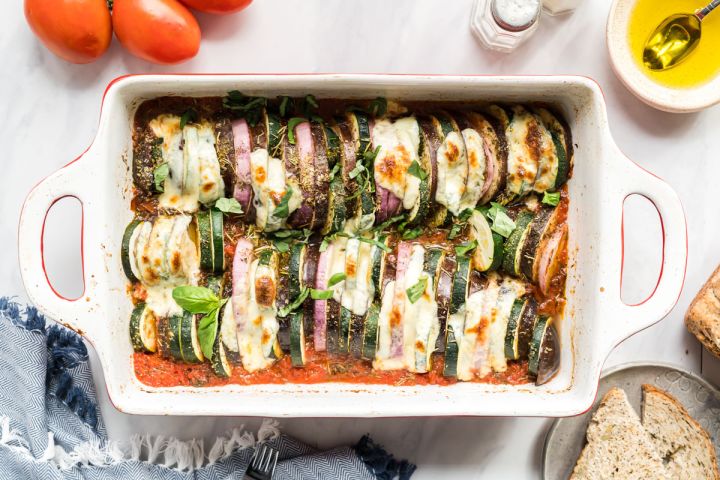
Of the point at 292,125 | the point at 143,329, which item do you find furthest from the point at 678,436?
the point at 143,329

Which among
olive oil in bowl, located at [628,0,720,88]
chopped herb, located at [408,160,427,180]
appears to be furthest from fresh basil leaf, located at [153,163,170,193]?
olive oil in bowl, located at [628,0,720,88]

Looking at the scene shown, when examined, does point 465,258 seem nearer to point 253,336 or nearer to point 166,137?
point 253,336

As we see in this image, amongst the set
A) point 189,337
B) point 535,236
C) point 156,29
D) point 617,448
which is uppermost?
point 156,29

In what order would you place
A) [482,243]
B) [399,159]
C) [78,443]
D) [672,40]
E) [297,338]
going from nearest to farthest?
[399,159]
[297,338]
[482,243]
[78,443]
[672,40]

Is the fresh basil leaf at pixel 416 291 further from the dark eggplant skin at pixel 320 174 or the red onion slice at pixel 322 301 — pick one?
the dark eggplant skin at pixel 320 174

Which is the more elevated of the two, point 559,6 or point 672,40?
point 559,6

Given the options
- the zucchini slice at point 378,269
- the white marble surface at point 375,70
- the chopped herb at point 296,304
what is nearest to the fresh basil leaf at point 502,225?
the zucchini slice at point 378,269

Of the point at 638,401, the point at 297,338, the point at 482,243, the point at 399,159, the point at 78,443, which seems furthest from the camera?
the point at 638,401

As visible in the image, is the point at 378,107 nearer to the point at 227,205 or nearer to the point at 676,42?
the point at 227,205
